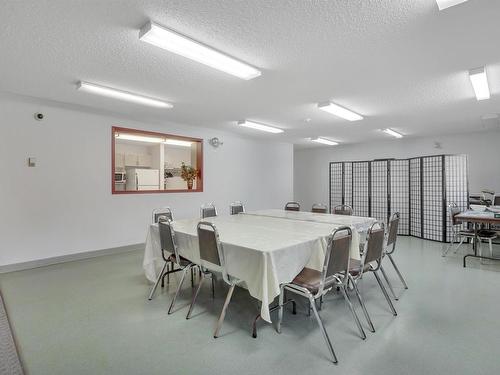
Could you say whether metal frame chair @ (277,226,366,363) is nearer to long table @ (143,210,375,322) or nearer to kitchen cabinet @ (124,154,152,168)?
long table @ (143,210,375,322)

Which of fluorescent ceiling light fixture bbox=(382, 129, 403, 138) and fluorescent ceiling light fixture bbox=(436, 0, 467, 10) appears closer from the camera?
fluorescent ceiling light fixture bbox=(436, 0, 467, 10)

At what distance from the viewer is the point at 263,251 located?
6.71 feet

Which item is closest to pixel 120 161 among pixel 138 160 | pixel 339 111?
pixel 138 160

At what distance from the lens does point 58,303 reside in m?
2.84

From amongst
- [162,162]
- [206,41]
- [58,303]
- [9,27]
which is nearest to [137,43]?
[206,41]

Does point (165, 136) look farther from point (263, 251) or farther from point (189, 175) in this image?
point (263, 251)

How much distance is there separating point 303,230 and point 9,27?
3.07 metres

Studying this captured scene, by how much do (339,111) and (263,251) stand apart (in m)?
3.37

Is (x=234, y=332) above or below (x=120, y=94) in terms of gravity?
below

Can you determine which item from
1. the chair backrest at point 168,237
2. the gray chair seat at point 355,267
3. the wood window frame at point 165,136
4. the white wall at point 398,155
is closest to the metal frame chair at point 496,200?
the white wall at point 398,155

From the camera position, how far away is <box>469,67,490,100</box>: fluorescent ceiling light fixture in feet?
9.67

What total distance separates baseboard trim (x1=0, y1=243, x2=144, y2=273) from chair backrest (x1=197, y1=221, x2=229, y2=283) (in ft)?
9.74

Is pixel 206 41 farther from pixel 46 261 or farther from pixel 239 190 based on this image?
pixel 239 190

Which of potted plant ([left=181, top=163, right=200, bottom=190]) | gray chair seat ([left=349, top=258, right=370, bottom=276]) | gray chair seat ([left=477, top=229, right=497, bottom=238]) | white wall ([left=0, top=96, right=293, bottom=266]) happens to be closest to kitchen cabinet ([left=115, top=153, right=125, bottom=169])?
potted plant ([left=181, top=163, right=200, bottom=190])
